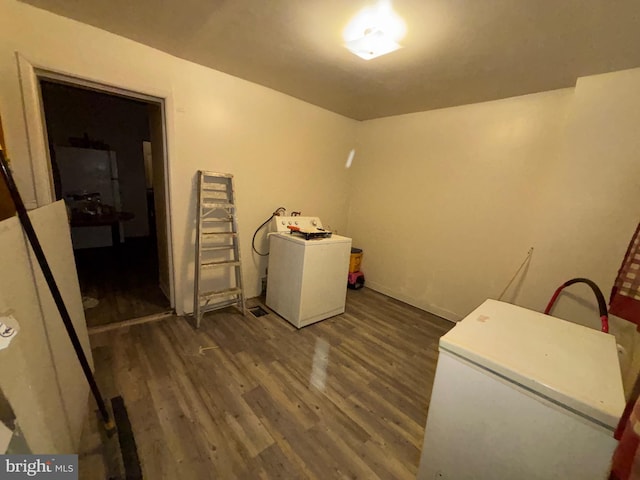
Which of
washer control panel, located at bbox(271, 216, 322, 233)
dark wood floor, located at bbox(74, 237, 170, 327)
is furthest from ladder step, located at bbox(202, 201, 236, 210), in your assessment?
dark wood floor, located at bbox(74, 237, 170, 327)

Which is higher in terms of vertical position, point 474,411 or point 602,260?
point 602,260

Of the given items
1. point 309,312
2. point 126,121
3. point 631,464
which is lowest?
point 309,312

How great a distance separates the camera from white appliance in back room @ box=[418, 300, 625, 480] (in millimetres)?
736

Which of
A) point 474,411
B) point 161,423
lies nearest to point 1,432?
point 161,423

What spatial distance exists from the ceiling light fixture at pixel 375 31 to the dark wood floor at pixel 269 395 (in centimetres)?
231

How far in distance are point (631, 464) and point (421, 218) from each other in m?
2.67

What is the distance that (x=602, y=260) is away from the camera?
187 cm

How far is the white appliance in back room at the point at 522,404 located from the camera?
736 millimetres

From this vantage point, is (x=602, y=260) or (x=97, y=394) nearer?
(x=97, y=394)

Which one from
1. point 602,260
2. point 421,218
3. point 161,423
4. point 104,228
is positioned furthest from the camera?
point 104,228

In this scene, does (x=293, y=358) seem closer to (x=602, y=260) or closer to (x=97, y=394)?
(x=97, y=394)

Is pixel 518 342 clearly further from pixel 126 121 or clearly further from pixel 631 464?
pixel 126 121

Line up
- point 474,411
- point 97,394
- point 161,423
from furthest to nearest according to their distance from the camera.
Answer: point 161,423
point 97,394
point 474,411

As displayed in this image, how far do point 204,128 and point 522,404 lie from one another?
112 inches
